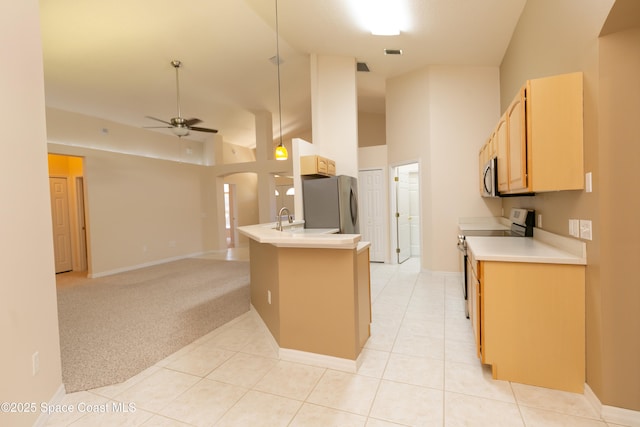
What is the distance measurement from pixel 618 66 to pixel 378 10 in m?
2.84

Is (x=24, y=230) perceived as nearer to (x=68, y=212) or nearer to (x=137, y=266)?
(x=137, y=266)

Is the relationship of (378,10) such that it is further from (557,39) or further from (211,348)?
(211,348)

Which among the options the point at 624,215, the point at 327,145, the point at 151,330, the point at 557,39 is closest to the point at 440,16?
the point at 557,39

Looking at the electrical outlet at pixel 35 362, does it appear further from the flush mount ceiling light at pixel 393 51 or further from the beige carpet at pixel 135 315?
the flush mount ceiling light at pixel 393 51

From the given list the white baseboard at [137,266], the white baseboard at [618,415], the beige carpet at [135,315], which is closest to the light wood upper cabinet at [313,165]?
the beige carpet at [135,315]

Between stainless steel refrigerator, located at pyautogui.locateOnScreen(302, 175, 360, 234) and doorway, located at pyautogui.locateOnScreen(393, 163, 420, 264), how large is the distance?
5.07 feet

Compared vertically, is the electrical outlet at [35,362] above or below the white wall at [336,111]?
below

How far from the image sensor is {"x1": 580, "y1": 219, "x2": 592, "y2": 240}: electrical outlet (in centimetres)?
181

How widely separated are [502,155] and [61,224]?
327 inches

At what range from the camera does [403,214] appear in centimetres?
646

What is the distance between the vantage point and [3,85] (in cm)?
154

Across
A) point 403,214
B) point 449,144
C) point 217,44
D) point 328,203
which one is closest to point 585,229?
point 328,203

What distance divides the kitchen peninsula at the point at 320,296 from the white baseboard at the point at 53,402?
1.48m

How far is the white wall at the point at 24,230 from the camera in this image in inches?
60.1
